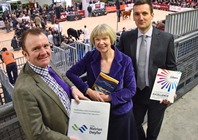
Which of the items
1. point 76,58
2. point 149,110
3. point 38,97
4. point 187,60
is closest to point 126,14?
point 76,58

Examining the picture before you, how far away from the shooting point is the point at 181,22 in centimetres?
454

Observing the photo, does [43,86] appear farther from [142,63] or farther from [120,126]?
[142,63]

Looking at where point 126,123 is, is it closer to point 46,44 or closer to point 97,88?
point 97,88

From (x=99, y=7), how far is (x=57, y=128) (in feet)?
84.7

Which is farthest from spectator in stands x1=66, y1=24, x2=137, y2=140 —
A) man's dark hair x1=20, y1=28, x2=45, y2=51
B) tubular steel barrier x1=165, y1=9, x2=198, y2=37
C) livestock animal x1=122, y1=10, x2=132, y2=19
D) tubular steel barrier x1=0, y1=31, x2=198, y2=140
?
livestock animal x1=122, y1=10, x2=132, y2=19

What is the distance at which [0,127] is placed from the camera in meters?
1.92

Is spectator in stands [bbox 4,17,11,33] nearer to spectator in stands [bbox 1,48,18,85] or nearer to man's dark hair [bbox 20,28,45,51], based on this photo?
spectator in stands [bbox 1,48,18,85]

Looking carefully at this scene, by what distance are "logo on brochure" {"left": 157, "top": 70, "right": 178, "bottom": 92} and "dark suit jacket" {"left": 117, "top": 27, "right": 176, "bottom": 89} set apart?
0.09 meters

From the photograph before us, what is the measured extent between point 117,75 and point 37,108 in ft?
2.68

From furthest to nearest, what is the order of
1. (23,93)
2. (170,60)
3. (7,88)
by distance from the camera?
(7,88) < (170,60) < (23,93)

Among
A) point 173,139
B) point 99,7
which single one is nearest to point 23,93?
point 173,139

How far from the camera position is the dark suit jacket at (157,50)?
2.39 meters

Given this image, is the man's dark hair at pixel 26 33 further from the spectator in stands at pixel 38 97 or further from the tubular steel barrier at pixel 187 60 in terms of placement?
the tubular steel barrier at pixel 187 60

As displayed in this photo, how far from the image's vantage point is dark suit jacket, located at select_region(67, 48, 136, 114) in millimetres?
2010
